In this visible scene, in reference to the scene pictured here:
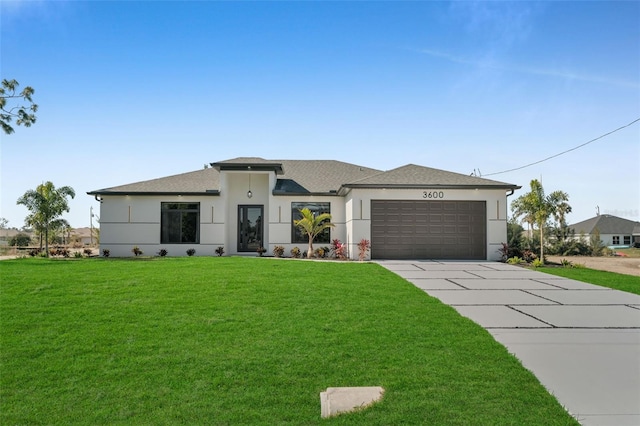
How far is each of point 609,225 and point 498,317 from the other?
189 feet

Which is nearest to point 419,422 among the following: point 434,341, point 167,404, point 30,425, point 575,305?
point 434,341

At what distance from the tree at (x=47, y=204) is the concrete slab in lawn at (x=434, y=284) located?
68.5 ft

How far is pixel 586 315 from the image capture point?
6641mm

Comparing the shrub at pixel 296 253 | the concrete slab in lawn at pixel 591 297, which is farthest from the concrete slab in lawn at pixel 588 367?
the shrub at pixel 296 253

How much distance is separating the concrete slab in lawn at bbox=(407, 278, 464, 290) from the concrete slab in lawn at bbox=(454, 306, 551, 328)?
1.88 metres

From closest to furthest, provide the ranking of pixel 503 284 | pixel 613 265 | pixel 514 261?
pixel 503 284
pixel 514 261
pixel 613 265

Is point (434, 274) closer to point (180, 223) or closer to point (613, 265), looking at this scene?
point (180, 223)

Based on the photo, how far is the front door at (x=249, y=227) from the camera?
63.0 feet

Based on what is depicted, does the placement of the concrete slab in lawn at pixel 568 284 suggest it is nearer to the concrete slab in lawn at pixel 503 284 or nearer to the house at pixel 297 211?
the concrete slab in lawn at pixel 503 284

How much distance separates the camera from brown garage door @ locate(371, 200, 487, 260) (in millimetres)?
16188

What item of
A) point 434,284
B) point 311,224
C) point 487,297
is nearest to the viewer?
point 487,297

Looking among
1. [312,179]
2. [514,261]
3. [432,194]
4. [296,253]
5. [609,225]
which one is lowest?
[514,261]

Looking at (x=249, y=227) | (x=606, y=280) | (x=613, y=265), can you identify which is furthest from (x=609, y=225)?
(x=249, y=227)

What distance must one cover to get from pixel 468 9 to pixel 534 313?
824cm
